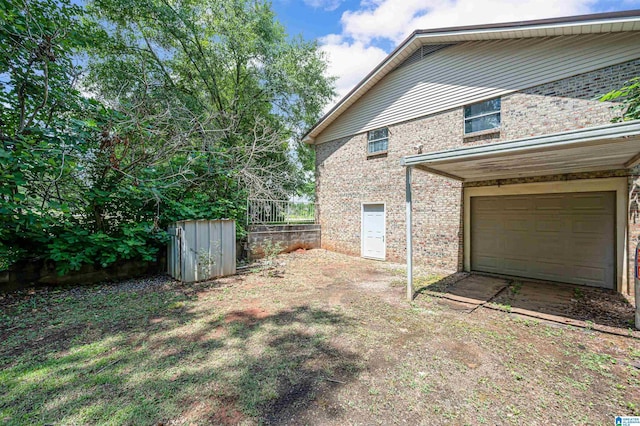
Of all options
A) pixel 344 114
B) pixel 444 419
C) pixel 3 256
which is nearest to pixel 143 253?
pixel 3 256

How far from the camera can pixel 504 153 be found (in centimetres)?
392

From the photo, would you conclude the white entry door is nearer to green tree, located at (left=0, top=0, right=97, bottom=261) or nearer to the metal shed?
the metal shed

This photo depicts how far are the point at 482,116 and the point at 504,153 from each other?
3942mm

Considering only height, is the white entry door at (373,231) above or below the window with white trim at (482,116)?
below

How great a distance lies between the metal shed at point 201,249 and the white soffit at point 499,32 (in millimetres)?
6672

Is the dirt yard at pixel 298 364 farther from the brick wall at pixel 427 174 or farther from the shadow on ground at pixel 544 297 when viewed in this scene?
the brick wall at pixel 427 174

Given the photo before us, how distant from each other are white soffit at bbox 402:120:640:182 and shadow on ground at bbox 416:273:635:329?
2.62 m

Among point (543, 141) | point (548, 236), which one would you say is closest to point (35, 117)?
point (543, 141)

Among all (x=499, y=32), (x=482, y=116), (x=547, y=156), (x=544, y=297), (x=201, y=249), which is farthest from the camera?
(x=482, y=116)

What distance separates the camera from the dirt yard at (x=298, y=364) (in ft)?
7.29

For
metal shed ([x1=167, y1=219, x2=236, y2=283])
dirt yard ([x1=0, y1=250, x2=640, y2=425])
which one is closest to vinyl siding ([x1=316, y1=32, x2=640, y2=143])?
dirt yard ([x1=0, y1=250, x2=640, y2=425])

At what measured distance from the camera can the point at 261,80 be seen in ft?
42.0

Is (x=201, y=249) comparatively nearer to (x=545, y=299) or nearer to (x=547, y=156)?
(x=547, y=156)

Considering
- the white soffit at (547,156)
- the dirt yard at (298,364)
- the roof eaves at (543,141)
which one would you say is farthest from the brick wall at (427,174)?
the roof eaves at (543,141)
